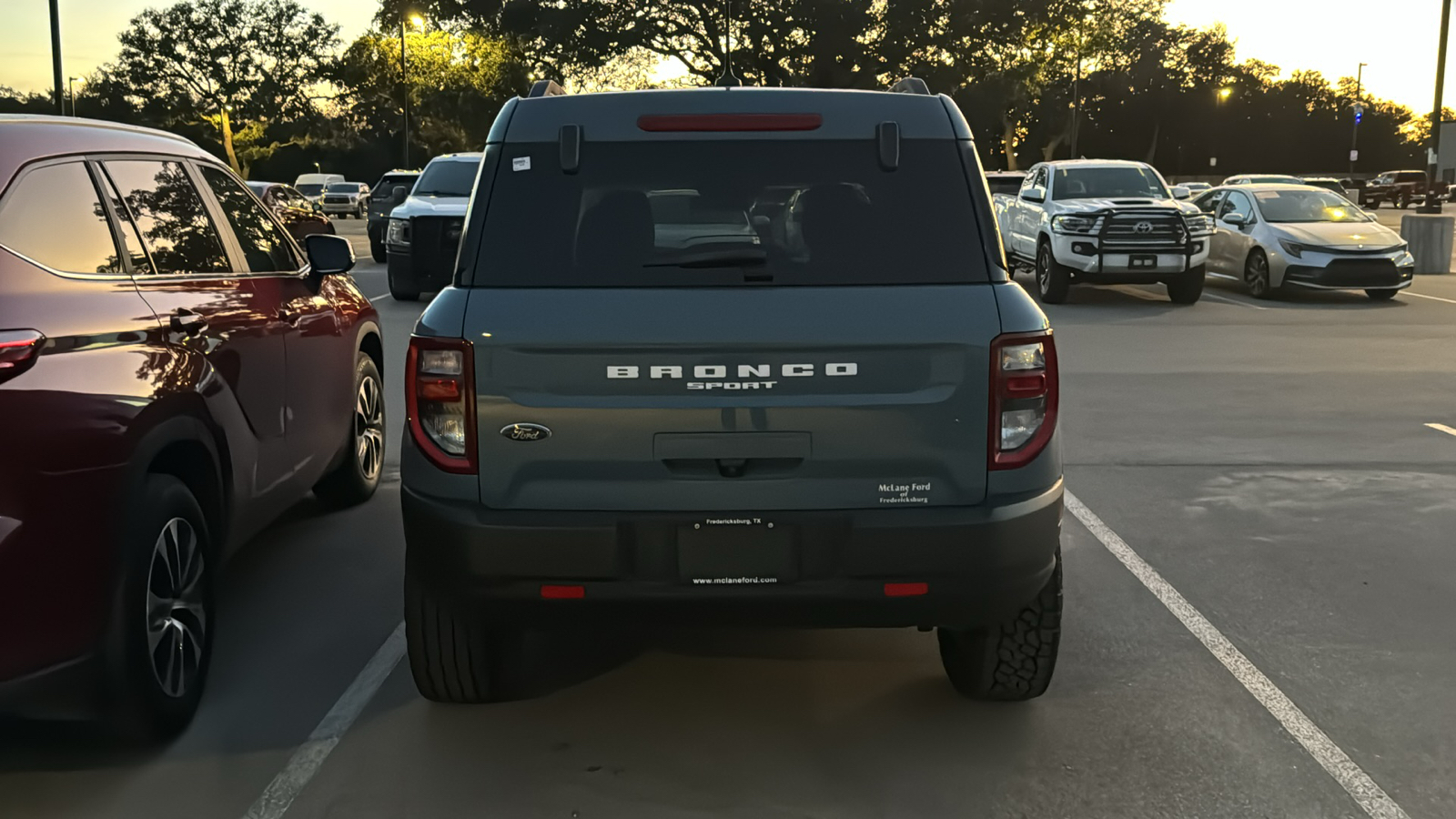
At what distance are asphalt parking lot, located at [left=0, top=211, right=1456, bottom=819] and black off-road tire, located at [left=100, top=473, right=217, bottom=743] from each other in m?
0.12

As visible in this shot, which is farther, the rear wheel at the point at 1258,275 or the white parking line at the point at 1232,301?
the rear wheel at the point at 1258,275

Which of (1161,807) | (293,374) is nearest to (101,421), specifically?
(293,374)

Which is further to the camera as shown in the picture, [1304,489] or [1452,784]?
[1304,489]

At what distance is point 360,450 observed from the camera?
7004 mm

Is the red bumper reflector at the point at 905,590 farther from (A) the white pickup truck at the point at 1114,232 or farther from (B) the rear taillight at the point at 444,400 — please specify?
(A) the white pickup truck at the point at 1114,232

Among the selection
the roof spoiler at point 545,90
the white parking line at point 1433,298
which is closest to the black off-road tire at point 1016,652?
the roof spoiler at point 545,90

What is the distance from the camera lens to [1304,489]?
24.6 feet

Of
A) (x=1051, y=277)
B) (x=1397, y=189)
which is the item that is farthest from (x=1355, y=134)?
(x=1051, y=277)

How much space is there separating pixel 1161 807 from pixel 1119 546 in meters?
2.80

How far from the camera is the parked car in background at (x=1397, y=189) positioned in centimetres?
6394

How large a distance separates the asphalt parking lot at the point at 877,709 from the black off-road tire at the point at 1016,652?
0.09m

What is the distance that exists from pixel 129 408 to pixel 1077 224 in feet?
51.2

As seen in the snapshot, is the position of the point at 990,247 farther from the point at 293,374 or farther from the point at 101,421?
the point at 293,374

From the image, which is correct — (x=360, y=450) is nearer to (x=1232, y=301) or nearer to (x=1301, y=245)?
A: (x=1232, y=301)
